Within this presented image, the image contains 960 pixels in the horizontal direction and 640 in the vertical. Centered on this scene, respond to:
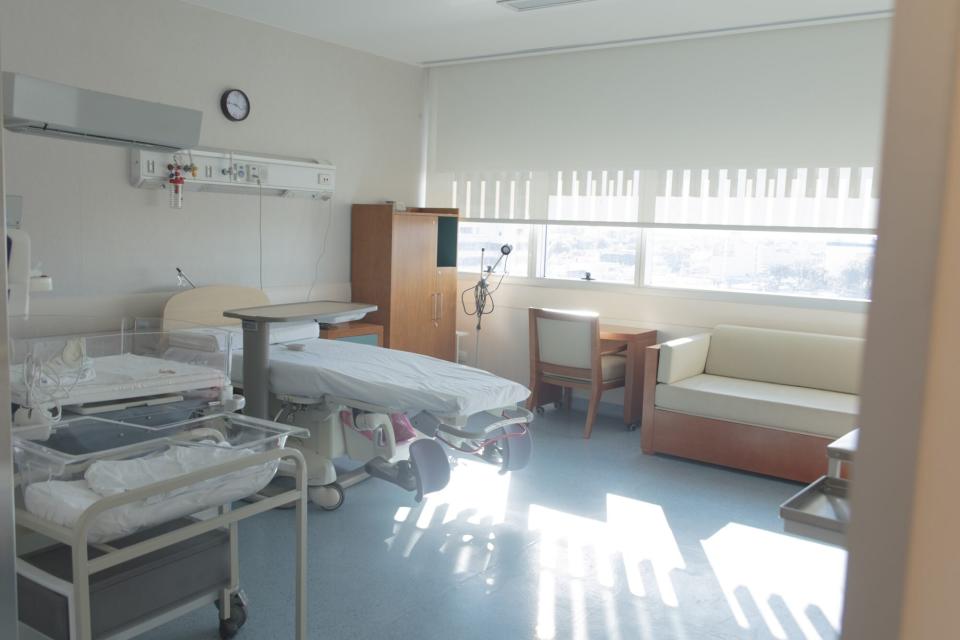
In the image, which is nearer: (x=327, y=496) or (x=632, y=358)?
(x=327, y=496)

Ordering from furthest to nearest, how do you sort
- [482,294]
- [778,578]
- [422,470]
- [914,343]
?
[482,294]
[422,470]
[778,578]
[914,343]

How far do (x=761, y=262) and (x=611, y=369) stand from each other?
1.32 metres

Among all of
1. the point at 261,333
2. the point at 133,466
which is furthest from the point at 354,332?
the point at 133,466

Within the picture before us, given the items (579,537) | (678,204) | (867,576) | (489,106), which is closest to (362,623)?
(579,537)

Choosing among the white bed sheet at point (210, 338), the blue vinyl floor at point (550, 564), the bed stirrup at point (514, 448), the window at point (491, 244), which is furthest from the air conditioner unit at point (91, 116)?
the window at point (491, 244)

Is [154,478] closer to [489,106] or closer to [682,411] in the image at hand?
[682,411]

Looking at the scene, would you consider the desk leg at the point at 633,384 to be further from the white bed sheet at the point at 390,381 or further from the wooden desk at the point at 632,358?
the white bed sheet at the point at 390,381

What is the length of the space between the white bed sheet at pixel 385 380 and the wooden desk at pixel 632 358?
1.77m

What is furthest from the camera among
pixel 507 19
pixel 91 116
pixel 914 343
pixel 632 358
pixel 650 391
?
pixel 632 358

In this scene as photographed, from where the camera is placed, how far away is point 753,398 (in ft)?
15.3

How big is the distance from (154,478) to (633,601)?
1.89 m

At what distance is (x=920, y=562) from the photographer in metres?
0.51

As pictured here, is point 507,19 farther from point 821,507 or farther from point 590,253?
point 821,507

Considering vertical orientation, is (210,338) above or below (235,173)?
below
